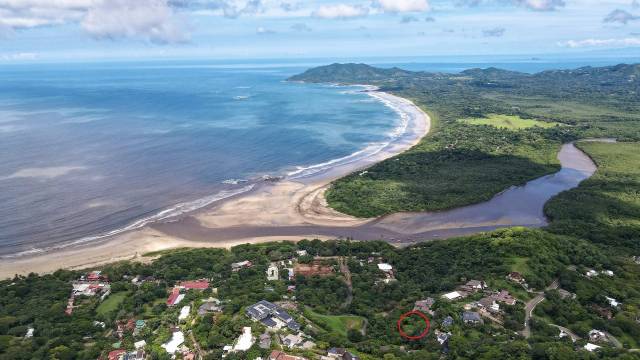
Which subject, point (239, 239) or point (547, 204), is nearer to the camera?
point (239, 239)

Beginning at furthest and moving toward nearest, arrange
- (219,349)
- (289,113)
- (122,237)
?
1. (289,113)
2. (122,237)
3. (219,349)

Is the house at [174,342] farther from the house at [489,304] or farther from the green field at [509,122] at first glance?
the green field at [509,122]

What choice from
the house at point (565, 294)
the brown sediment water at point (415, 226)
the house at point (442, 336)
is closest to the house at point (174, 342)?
the house at point (442, 336)

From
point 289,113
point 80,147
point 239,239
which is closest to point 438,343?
point 239,239

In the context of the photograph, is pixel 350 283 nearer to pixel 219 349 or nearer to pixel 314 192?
pixel 219 349

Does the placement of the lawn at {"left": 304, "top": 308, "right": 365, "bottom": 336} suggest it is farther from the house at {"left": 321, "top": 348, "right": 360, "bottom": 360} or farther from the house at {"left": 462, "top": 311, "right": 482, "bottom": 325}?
the house at {"left": 462, "top": 311, "right": 482, "bottom": 325}

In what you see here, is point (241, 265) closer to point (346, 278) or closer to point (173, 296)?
point (173, 296)

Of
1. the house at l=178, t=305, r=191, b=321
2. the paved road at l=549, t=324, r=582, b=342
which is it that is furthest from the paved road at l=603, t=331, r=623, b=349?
the house at l=178, t=305, r=191, b=321

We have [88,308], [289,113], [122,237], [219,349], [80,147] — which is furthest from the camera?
[289,113]
